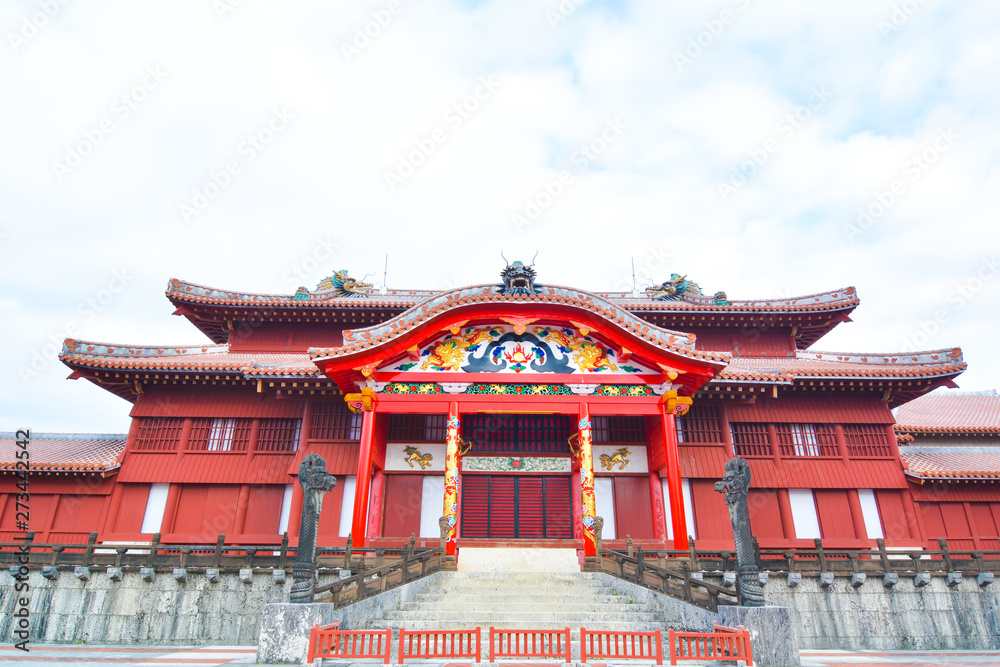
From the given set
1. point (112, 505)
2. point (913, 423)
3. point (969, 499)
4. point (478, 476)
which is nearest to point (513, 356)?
point (478, 476)

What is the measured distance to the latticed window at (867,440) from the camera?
651 inches

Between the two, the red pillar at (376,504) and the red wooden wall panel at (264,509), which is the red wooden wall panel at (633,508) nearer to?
the red pillar at (376,504)

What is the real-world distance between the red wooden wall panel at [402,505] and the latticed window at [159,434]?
668 centimetres

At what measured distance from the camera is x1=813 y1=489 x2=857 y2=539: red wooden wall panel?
15.8 metres

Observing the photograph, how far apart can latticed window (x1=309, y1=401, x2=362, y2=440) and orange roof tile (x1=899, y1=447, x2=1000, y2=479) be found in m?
16.6

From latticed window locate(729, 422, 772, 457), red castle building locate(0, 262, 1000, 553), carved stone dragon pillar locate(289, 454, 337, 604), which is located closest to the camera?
carved stone dragon pillar locate(289, 454, 337, 604)

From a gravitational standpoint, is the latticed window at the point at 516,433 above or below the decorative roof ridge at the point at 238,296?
below

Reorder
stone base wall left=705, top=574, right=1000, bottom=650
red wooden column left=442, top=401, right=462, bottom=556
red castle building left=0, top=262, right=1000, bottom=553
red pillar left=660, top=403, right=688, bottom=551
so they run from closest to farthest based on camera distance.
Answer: stone base wall left=705, top=574, right=1000, bottom=650
red wooden column left=442, top=401, right=462, bottom=556
red pillar left=660, top=403, right=688, bottom=551
red castle building left=0, top=262, right=1000, bottom=553

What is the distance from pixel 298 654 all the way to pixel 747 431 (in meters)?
13.8

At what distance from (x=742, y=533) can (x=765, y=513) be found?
7760mm

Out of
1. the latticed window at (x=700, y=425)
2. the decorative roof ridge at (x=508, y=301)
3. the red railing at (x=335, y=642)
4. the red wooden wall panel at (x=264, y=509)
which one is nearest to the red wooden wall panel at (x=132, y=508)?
the red wooden wall panel at (x=264, y=509)

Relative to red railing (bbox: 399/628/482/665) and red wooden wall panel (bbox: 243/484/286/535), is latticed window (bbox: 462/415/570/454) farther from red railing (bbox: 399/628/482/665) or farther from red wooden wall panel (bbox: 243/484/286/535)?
red railing (bbox: 399/628/482/665)

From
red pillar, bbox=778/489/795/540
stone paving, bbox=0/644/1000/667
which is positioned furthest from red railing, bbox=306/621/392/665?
red pillar, bbox=778/489/795/540

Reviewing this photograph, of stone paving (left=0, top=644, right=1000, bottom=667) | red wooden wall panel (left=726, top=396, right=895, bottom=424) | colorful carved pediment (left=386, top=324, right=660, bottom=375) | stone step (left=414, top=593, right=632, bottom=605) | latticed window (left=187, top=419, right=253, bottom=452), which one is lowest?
stone paving (left=0, top=644, right=1000, bottom=667)
